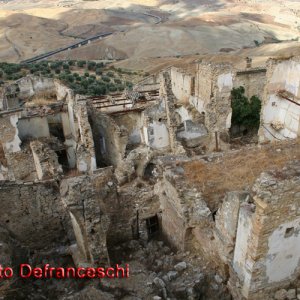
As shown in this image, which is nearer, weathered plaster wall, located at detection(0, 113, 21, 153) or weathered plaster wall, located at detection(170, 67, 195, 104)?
weathered plaster wall, located at detection(0, 113, 21, 153)

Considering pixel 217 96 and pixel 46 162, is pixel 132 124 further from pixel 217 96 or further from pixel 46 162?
pixel 46 162

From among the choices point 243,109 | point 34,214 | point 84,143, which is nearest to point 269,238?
point 34,214

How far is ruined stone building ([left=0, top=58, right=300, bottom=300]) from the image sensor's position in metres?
8.40

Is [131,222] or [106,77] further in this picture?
[106,77]

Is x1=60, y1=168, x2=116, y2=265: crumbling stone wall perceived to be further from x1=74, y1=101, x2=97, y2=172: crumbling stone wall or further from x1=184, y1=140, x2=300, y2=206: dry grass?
x1=74, y1=101, x2=97, y2=172: crumbling stone wall

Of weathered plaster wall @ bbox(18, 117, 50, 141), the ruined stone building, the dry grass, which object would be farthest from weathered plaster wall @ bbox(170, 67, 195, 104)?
the dry grass

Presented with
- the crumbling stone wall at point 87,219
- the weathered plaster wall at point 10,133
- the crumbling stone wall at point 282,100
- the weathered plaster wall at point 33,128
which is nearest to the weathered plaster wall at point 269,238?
the crumbling stone wall at point 87,219

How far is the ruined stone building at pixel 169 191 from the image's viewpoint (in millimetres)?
8398

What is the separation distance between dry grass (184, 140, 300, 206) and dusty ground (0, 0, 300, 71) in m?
37.2

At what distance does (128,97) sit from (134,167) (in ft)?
24.9

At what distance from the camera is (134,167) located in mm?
14664

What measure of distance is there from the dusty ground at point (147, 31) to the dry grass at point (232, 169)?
37.2 meters

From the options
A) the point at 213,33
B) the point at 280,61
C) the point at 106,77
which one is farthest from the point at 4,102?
the point at 213,33

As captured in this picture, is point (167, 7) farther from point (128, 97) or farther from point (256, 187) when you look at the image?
point (256, 187)
